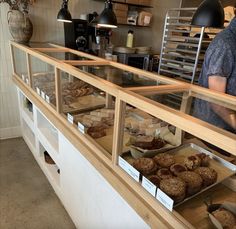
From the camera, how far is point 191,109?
1.03m

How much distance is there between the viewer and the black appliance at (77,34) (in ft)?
9.34

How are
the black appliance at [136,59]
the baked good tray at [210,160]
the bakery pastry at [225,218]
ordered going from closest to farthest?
the bakery pastry at [225,218] → the baked good tray at [210,160] → the black appliance at [136,59]

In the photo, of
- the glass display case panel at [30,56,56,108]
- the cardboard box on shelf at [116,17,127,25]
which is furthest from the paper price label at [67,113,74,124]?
the cardboard box on shelf at [116,17,127,25]

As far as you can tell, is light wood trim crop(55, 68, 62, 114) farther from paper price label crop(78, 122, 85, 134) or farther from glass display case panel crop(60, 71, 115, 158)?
paper price label crop(78, 122, 85, 134)

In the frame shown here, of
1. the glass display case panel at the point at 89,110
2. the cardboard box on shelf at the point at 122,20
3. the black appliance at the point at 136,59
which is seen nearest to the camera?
the glass display case panel at the point at 89,110

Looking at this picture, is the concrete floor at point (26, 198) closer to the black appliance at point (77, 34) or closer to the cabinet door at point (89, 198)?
the cabinet door at point (89, 198)

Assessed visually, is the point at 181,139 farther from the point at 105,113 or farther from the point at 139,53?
the point at 139,53

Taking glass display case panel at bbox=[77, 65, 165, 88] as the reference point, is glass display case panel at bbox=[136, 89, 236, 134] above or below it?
below

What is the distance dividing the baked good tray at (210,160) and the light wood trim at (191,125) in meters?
0.34

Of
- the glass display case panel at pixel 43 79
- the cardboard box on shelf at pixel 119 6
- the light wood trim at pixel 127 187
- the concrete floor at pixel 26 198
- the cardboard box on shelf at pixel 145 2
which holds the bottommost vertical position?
the concrete floor at pixel 26 198

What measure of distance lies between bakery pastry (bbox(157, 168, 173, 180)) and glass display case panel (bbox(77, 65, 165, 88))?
1.54ft

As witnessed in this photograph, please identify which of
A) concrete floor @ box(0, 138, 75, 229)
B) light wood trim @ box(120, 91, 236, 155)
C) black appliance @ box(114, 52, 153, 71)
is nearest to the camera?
light wood trim @ box(120, 91, 236, 155)

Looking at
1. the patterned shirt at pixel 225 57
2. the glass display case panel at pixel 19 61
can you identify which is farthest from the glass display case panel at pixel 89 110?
the glass display case panel at pixel 19 61

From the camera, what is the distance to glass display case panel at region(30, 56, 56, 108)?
6.29 ft
